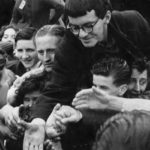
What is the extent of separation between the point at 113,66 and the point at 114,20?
235mm

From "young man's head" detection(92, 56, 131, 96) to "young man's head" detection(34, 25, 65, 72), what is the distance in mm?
537

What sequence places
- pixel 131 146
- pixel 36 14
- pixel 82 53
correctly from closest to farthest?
pixel 131 146, pixel 82 53, pixel 36 14

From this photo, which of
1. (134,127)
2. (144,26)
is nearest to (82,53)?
(144,26)

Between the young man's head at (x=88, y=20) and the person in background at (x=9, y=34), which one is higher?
the young man's head at (x=88, y=20)

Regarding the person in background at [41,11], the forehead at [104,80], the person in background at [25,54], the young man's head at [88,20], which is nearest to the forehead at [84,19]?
the young man's head at [88,20]

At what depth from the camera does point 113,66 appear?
90.0 inches

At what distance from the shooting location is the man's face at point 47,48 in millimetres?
2794

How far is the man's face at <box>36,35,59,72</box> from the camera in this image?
2.79 metres

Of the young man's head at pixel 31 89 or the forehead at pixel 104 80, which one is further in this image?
the young man's head at pixel 31 89

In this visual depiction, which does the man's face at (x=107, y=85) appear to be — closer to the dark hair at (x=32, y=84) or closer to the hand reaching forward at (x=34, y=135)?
the hand reaching forward at (x=34, y=135)

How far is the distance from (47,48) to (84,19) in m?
0.60

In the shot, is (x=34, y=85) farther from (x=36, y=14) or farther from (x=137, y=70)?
(x=36, y=14)

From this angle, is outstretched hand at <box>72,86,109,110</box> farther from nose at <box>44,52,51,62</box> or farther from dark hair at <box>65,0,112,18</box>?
nose at <box>44,52,51,62</box>

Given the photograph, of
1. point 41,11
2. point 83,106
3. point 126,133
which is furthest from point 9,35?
point 126,133
